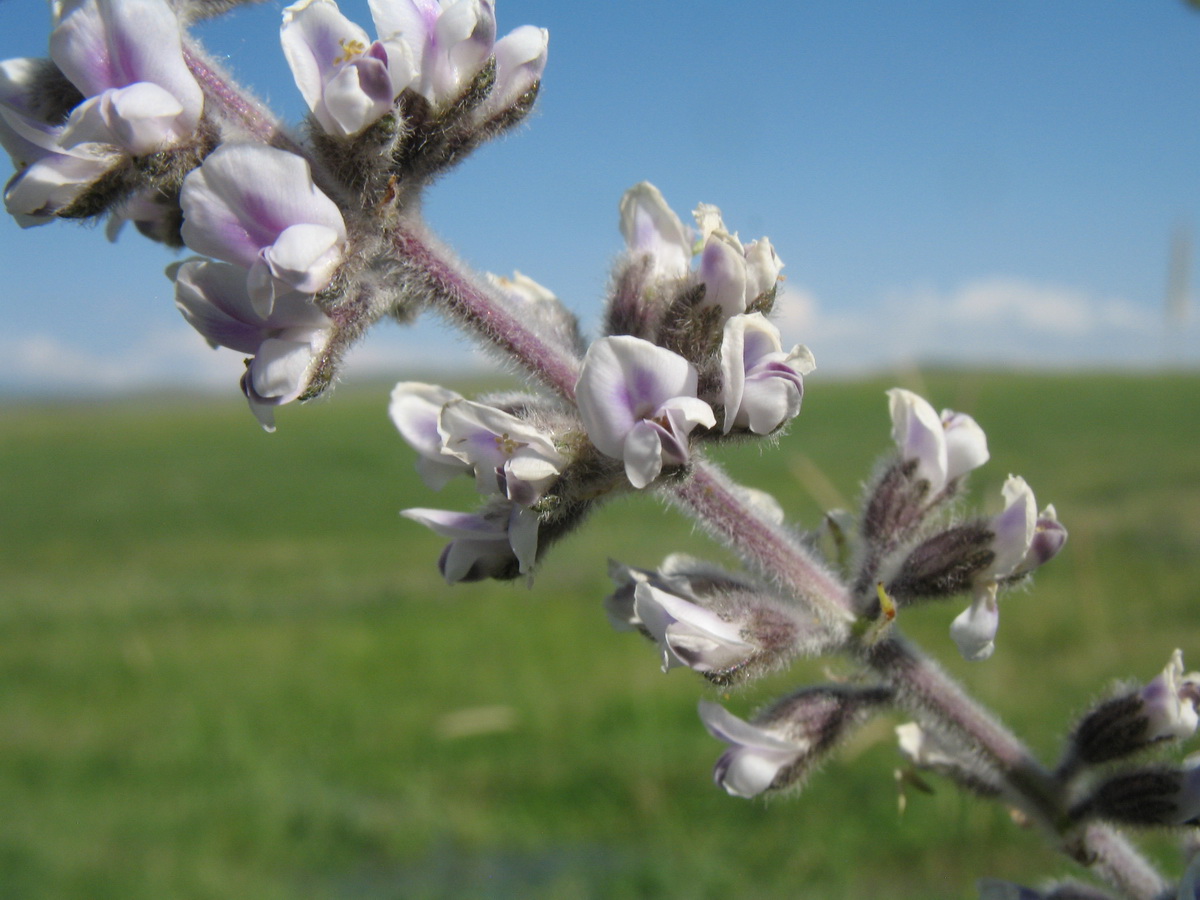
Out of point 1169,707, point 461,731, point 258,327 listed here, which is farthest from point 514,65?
point 461,731

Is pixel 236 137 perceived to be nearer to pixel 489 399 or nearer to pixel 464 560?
pixel 489 399

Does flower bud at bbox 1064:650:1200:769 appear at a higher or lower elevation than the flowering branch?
lower

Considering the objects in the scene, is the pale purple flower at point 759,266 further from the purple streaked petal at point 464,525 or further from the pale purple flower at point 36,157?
the pale purple flower at point 36,157

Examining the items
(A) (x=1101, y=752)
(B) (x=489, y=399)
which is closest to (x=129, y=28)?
(B) (x=489, y=399)

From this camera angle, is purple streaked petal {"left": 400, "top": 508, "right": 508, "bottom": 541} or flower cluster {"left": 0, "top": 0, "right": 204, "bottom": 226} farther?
purple streaked petal {"left": 400, "top": 508, "right": 508, "bottom": 541}

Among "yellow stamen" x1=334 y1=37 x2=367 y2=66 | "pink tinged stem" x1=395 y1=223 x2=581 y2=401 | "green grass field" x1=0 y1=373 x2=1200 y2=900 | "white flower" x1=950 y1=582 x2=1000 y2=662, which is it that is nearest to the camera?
"yellow stamen" x1=334 y1=37 x2=367 y2=66

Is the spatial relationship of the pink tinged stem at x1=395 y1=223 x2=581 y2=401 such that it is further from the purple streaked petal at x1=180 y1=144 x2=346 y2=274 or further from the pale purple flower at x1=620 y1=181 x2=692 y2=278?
the pale purple flower at x1=620 y1=181 x2=692 y2=278

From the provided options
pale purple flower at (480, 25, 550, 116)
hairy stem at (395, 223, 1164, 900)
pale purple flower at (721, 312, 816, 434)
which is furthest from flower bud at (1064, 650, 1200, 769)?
pale purple flower at (480, 25, 550, 116)
